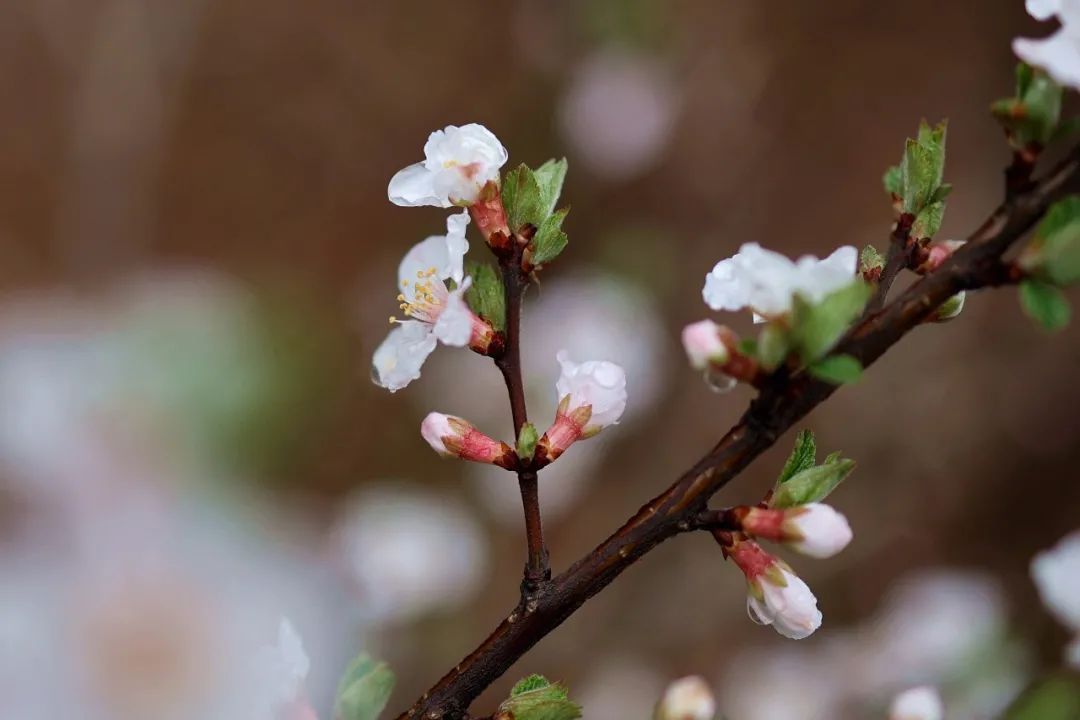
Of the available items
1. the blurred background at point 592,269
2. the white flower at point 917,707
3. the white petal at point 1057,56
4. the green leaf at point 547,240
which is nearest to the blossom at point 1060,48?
the white petal at point 1057,56

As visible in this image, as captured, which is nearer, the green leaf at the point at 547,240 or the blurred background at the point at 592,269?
the green leaf at the point at 547,240

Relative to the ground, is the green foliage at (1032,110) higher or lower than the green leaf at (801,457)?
higher

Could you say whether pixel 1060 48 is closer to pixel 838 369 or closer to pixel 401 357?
pixel 838 369

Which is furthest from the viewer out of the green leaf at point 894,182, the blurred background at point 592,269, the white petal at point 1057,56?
the blurred background at point 592,269

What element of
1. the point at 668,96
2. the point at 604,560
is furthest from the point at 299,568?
the point at 668,96

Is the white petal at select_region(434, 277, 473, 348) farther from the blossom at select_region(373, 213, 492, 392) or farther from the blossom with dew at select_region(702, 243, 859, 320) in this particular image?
the blossom with dew at select_region(702, 243, 859, 320)

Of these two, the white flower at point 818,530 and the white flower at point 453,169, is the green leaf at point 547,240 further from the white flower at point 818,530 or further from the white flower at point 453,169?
the white flower at point 818,530

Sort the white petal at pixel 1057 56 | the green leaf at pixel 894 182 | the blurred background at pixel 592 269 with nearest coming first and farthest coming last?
the white petal at pixel 1057 56, the green leaf at pixel 894 182, the blurred background at pixel 592 269

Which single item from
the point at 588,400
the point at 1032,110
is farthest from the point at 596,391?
the point at 1032,110
